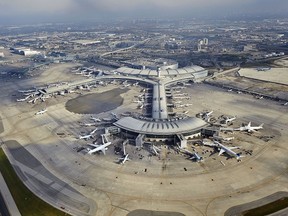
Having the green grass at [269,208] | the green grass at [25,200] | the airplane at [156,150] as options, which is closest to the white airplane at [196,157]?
the airplane at [156,150]

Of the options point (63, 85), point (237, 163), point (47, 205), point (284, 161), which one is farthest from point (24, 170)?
point (63, 85)

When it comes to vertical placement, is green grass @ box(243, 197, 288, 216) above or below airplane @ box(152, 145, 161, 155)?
below

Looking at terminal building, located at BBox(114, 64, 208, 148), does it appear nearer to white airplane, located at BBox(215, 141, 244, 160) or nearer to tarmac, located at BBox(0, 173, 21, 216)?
white airplane, located at BBox(215, 141, 244, 160)

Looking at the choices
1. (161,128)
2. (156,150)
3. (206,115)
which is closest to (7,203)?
(156,150)

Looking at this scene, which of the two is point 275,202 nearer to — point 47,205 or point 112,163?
point 112,163

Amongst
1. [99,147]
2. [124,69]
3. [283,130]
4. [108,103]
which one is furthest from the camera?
[124,69]

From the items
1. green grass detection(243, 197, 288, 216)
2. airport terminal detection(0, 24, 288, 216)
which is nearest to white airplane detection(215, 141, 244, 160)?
airport terminal detection(0, 24, 288, 216)

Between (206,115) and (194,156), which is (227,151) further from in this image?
(206,115)
